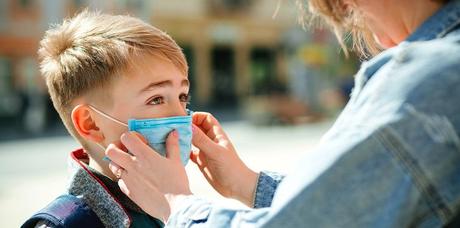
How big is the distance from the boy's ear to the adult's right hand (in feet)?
0.94

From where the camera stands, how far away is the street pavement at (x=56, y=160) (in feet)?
23.6

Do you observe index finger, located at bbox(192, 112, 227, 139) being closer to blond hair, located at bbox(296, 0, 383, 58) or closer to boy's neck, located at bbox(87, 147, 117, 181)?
boy's neck, located at bbox(87, 147, 117, 181)

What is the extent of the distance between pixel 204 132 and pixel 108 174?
12.3 inches

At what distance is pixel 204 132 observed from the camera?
187 centimetres

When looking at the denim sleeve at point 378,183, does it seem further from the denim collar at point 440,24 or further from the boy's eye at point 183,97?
the boy's eye at point 183,97

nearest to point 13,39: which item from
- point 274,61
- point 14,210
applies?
point 274,61

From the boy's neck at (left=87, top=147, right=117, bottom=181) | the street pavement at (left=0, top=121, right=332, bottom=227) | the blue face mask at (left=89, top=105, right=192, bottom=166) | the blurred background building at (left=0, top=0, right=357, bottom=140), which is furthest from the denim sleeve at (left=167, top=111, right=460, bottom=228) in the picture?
the blurred background building at (left=0, top=0, right=357, bottom=140)

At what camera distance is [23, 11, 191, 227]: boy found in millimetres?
1669

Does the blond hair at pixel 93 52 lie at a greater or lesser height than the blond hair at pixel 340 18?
greater

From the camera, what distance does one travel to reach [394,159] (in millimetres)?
896

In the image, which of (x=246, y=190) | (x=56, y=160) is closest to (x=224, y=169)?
(x=246, y=190)

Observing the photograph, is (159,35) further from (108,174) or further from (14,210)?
(14,210)

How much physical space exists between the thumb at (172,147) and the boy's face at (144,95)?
0.19 m

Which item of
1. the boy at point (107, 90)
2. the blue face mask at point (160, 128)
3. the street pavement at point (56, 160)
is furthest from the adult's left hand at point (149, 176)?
the street pavement at point (56, 160)
